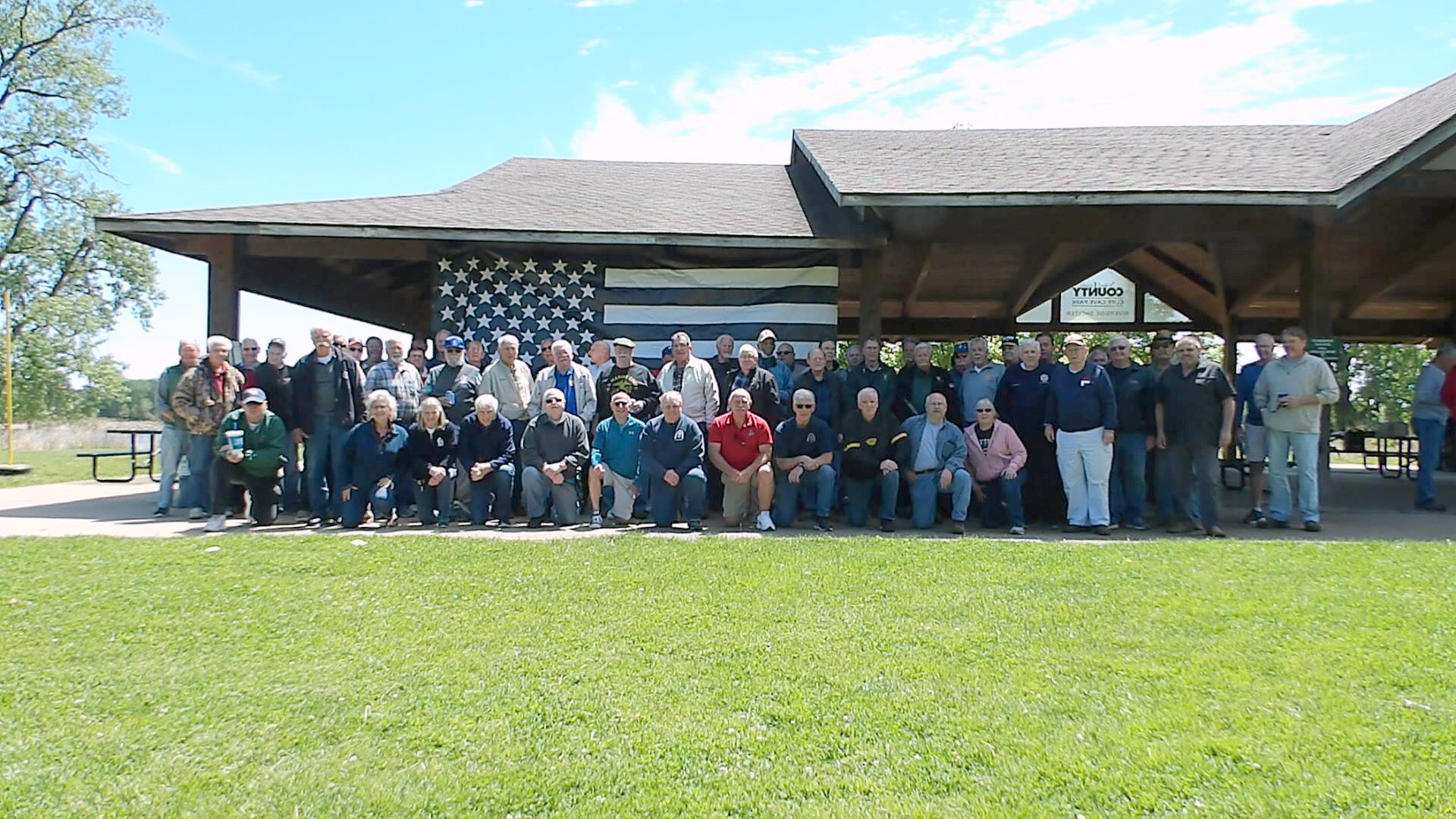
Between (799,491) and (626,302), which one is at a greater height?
(626,302)

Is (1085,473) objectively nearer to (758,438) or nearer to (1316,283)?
(758,438)

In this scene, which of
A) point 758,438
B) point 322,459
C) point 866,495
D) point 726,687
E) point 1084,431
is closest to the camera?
point 726,687

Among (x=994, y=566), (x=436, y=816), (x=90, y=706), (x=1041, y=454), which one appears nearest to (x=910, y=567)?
(x=994, y=566)

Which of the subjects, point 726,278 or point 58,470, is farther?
point 58,470

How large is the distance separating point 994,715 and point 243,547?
17.7ft

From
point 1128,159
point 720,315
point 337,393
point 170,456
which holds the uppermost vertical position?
point 1128,159

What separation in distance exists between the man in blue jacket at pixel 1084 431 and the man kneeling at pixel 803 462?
1.96 metres

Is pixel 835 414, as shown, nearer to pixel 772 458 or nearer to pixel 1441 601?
pixel 772 458

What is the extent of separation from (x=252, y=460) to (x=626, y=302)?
4176 mm

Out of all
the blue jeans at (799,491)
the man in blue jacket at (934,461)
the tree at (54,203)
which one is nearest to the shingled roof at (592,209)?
the man in blue jacket at (934,461)

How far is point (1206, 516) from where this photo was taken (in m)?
7.35

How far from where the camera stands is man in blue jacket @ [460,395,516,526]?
7.70 meters

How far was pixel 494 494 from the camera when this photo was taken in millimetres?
7801

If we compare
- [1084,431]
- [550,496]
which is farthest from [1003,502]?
[550,496]
